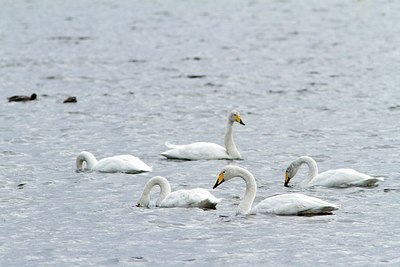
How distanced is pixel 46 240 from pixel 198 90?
17.5 m

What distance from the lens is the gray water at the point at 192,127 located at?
1628 cm

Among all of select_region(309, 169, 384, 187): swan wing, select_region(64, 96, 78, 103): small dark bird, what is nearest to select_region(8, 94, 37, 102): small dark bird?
select_region(64, 96, 78, 103): small dark bird

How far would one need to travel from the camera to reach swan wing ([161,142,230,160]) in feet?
75.0

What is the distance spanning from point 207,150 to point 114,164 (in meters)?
2.48

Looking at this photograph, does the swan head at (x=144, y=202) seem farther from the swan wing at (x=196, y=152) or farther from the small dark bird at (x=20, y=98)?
the small dark bird at (x=20, y=98)

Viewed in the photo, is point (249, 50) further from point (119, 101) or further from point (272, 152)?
point (272, 152)

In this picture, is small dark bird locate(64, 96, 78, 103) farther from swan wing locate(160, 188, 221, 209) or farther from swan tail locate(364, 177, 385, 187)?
swan wing locate(160, 188, 221, 209)

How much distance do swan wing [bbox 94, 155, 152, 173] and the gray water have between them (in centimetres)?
20

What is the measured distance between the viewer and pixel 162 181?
18.7 metres

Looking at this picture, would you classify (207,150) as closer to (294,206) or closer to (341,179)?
(341,179)

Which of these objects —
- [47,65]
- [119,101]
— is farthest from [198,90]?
[47,65]

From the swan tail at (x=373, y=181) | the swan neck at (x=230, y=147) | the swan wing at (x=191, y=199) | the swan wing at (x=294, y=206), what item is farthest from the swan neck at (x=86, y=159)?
the swan tail at (x=373, y=181)

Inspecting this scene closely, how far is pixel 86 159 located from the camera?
21.6m

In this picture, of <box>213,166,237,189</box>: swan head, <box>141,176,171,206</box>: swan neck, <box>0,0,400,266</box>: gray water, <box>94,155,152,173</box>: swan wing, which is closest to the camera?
<box>0,0,400,266</box>: gray water
